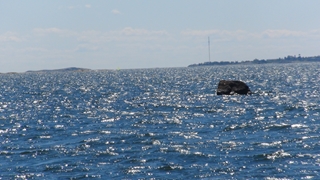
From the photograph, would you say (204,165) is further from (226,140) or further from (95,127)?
(95,127)

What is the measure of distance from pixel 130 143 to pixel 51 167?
7.09 meters

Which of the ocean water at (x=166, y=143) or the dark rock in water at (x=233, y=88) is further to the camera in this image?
the dark rock in water at (x=233, y=88)

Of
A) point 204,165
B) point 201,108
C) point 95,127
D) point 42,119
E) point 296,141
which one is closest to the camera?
point 204,165

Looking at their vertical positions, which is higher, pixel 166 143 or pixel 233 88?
pixel 233 88

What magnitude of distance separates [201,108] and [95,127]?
1505 centimetres

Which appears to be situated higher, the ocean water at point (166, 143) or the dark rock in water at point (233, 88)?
the dark rock in water at point (233, 88)

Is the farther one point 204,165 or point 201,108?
point 201,108

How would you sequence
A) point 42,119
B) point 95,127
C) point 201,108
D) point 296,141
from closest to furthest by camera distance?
point 296,141 < point 95,127 < point 42,119 < point 201,108

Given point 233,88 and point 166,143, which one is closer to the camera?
point 166,143

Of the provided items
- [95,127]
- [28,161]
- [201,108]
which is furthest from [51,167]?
[201,108]

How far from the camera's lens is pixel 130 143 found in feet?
105

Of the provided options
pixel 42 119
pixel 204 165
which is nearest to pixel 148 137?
pixel 204 165

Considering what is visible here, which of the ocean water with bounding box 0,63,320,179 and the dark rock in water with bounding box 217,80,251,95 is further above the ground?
the dark rock in water with bounding box 217,80,251,95

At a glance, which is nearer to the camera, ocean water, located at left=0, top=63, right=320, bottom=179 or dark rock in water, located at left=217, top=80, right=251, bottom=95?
ocean water, located at left=0, top=63, right=320, bottom=179
